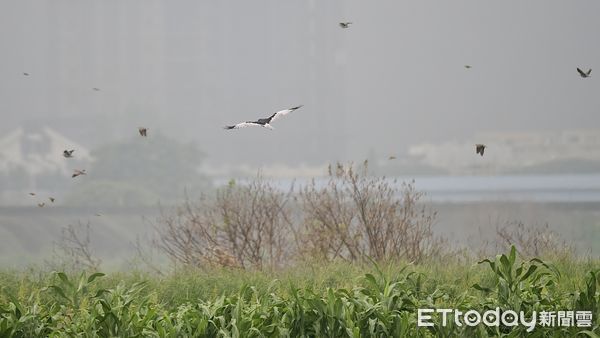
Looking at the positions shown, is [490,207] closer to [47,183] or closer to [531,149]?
[531,149]

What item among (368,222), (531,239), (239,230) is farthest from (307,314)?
(531,239)

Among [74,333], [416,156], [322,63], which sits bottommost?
[74,333]

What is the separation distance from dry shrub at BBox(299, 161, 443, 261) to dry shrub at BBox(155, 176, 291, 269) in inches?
10.1

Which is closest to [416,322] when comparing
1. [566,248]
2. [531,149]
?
[566,248]

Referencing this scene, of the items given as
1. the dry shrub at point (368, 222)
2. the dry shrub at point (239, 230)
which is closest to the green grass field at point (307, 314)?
the dry shrub at point (368, 222)

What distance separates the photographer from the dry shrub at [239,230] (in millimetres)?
7336

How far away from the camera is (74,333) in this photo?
3.47 metres

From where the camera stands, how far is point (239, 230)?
740cm

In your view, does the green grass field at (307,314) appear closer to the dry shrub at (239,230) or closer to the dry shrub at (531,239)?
the dry shrub at (239,230)

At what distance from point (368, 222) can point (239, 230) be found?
1.09 meters

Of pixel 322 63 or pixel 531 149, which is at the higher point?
pixel 322 63

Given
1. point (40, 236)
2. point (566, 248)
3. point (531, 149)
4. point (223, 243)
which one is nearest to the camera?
point (566, 248)

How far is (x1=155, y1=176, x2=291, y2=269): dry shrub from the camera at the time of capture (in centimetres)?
734

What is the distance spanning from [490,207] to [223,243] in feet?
40.2
